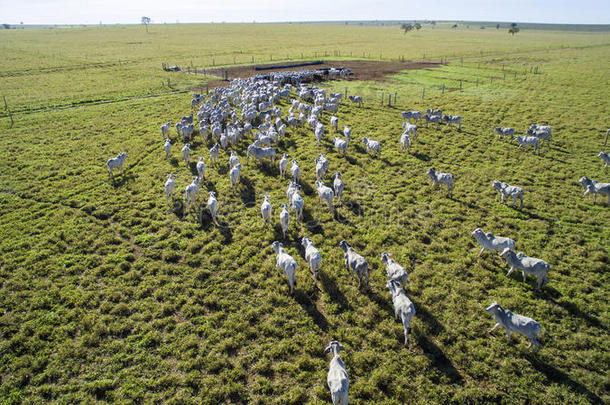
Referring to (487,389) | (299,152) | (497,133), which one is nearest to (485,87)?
(497,133)

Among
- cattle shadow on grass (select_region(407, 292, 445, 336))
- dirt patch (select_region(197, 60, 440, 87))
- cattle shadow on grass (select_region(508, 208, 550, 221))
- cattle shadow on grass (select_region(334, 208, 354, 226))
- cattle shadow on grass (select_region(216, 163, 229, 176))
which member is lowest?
cattle shadow on grass (select_region(407, 292, 445, 336))

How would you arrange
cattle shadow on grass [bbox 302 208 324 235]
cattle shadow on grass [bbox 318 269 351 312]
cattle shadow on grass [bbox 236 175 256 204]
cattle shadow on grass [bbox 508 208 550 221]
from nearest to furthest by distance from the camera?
cattle shadow on grass [bbox 318 269 351 312] → cattle shadow on grass [bbox 302 208 324 235] → cattle shadow on grass [bbox 508 208 550 221] → cattle shadow on grass [bbox 236 175 256 204]

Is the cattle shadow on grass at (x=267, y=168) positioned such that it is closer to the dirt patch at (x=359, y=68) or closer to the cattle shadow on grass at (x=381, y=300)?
the cattle shadow on grass at (x=381, y=300)

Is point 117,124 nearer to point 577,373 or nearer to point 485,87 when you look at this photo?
point 577,373

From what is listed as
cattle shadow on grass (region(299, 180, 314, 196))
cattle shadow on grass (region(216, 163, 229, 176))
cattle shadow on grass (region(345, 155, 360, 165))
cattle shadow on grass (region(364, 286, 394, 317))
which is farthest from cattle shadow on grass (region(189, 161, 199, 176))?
cattle shadow on grass (region(364, 286, 394, 317))

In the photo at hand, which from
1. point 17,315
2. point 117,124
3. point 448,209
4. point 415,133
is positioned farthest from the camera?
point 117,124

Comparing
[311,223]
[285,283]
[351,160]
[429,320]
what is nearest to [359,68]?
[351,160]

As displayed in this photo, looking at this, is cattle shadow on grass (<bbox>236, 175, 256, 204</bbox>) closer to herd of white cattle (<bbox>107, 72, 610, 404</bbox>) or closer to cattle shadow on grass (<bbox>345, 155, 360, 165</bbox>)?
herd of white cattle (<bbox>107, 72, 610, 404</bbox>)
